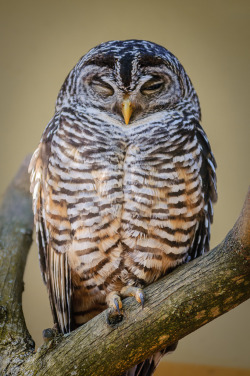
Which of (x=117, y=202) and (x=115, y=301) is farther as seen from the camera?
(x=117, y=202)

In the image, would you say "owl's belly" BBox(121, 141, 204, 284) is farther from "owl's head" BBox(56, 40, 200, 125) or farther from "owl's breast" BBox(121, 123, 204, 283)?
"owl's head" BBox(56, 40, 200, 125)

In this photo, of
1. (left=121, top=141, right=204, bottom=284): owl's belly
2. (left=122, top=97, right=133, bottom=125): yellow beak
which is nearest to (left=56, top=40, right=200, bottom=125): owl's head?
(left=122, top=97, right=133, bottom=125): yellow beak

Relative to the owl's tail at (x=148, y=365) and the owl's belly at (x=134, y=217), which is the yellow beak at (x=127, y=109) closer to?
the owl's belly at (x=134, y=217)

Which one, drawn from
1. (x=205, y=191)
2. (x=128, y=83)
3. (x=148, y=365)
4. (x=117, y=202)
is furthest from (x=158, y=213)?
(x=148, y=365)

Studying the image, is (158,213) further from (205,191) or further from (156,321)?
(156,321)

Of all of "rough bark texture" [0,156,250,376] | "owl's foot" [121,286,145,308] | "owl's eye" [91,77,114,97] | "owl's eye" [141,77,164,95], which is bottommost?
"rough bark texture" [0,156,250,376]

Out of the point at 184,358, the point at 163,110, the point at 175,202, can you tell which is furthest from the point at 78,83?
the point at 184,358
